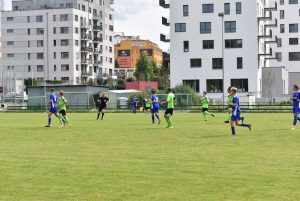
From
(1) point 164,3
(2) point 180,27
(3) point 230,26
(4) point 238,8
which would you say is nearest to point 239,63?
(3) point 230,26

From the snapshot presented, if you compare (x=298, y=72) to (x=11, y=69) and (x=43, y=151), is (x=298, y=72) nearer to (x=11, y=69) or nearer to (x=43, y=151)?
(x=11, y=69)

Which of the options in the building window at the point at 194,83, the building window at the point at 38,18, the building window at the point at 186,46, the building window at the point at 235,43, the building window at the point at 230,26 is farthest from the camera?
the building window at the point at 38,18

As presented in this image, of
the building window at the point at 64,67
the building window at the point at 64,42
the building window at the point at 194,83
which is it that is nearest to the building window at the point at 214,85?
the building window at the point at 194,83

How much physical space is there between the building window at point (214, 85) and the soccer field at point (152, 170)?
64.5 meters

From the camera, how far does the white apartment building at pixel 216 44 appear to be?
8425 centimetres

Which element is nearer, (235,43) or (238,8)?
(235,43)

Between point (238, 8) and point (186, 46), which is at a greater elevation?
point (238, 8)

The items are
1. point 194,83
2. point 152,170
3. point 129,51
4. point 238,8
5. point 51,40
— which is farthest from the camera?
point 129,51

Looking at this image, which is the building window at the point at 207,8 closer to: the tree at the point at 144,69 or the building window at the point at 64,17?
the building window at the point at 64,17

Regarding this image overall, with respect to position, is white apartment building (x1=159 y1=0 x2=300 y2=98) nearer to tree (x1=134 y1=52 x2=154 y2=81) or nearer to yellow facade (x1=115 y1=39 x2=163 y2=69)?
tree (x1=134 y1=52 x2=154 y2=81)

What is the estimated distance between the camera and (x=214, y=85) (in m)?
85.4

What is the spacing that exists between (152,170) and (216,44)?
74113mm

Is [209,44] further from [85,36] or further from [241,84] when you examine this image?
[85,36]

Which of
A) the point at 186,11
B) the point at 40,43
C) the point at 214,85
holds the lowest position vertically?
the point at 214,85
